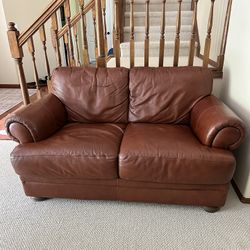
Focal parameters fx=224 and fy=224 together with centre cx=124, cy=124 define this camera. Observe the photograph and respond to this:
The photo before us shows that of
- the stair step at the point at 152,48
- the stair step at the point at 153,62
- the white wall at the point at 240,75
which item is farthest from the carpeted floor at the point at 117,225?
the stair step at the point at 152,48

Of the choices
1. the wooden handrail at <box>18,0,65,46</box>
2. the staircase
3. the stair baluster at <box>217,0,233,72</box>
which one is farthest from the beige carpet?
the stair baluster at <box>217,0,233,72</box>

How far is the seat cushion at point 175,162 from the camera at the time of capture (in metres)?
1.37

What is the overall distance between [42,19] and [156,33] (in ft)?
5.96

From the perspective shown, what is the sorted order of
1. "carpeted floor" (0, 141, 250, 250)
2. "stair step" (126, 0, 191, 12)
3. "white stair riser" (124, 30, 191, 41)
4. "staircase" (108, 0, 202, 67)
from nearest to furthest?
"carpeted floor" (0, 141, 250, 250)
"staircase" (108, 0, 202, 67)
"white stair riser" (124, 30, 191, 41)
"stair step" (126, 0, 191, 12)

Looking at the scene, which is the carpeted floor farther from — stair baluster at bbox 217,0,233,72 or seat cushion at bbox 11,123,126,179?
stair baluster at bbox 217,0,233,72

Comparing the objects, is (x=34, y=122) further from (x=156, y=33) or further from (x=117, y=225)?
(x=156, y=33)

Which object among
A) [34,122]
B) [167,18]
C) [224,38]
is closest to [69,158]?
[34,122]

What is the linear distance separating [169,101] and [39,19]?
1.37 metres

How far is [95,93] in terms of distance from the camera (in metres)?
1.92

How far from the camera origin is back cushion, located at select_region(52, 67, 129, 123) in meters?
1.92

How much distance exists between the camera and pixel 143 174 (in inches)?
56.4

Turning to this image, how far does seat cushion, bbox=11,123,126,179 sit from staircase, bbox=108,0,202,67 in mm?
1454

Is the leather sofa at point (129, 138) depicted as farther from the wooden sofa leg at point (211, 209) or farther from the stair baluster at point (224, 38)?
the stair baluster at point (224, 38)

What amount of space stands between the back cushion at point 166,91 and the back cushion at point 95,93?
0.31 feet
